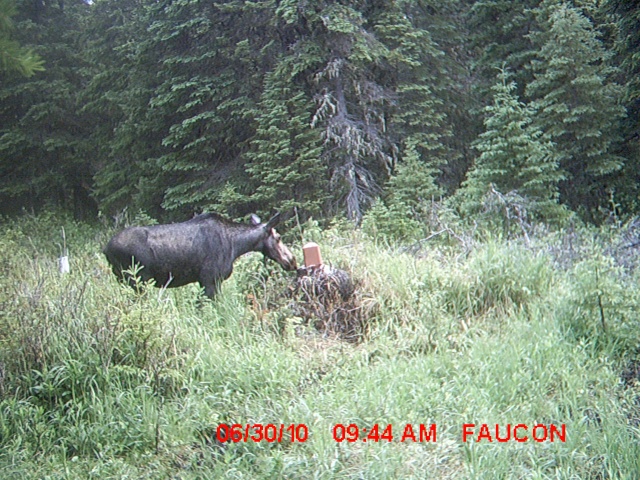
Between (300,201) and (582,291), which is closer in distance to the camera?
(582,291)

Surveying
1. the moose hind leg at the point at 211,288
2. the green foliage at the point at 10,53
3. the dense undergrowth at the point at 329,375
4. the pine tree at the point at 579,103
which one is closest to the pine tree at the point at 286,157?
the pine tree at the point at 579,103

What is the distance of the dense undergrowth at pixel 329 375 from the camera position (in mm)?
4602

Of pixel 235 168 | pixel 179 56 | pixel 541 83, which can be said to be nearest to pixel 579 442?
pixel 541 83

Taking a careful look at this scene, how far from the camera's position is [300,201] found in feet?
42.8

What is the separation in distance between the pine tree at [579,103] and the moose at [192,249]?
19.8ft

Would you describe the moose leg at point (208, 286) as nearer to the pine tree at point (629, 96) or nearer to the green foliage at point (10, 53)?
the green foliage at point (10, 53)

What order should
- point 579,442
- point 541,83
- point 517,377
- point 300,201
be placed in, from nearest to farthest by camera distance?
point 579,442 < point 517,377 < point 541,83 < point 300,201

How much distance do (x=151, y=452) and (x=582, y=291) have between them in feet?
12.3

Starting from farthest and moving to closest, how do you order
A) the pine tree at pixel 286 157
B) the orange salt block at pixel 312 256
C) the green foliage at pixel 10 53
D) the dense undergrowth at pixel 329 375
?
the pine tree at pixel 286 157, the orange salt block at pixel 312 256, the dense undergrowth at pixel 329 375, the green foliage at pixel 10 53

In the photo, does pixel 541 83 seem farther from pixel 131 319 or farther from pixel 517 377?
pixel 131 319

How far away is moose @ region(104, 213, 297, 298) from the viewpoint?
23.1ft
